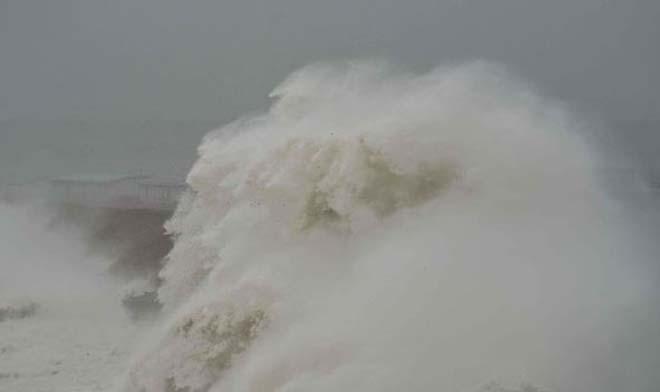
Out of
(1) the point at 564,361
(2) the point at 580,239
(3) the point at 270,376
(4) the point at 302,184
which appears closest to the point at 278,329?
(3) the point at 270,376

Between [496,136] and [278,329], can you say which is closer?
[278,329]

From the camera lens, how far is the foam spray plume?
10844 millimetres

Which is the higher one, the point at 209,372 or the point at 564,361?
the point at 209,372

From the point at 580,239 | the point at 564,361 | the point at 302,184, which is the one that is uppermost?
the point at 302,184

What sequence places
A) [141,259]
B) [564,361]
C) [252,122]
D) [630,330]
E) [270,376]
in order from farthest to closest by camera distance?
[141,259]
[252,122]
[630,330]
[270,376]
[564,361]

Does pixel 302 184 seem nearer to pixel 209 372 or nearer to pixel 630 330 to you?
pixel 209 372

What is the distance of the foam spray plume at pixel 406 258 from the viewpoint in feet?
35.6

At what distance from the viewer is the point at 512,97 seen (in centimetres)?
1479

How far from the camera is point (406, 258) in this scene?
12125 millimetres

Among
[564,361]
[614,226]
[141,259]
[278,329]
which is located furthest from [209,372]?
[141,259]

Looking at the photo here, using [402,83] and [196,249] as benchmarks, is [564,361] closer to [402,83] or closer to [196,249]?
[402,83]

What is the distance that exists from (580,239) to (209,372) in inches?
258

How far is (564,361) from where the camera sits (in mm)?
10773

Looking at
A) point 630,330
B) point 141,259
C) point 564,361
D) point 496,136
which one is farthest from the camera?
point 141,259
